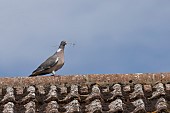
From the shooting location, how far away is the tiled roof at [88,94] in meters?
6.40

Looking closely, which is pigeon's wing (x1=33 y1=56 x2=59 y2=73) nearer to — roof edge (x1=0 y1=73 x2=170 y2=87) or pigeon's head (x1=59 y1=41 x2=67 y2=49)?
pigeon's head (x1=59 y1=41 x2=67 y2=49)

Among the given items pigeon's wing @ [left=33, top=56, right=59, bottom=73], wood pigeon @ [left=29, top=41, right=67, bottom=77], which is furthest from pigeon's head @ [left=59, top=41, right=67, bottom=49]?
pigeon's wing @ [left=33, top=56, right=59, bottom=73]

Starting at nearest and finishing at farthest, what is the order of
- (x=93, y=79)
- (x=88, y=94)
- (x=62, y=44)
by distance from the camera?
(x=88, y=94) < (x=93, y=79) < (x=62, y=44)

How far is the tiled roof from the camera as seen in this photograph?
6396mm

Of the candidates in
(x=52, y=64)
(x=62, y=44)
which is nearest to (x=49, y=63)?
(x=52, y=64)

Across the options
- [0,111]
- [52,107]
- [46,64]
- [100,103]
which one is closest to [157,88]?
[100,103]

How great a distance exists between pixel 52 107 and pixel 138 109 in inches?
37.1

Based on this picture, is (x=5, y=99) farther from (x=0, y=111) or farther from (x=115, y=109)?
(x=115, y=109)

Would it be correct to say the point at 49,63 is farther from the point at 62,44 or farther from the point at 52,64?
the point at 62,44

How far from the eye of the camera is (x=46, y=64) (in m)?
9.21

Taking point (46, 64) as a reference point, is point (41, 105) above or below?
below

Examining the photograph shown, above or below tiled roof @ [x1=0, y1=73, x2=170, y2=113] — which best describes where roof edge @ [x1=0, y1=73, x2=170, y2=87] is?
above

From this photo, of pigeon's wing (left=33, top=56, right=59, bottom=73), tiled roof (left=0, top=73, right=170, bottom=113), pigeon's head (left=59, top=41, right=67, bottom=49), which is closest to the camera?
tiled roof (left=0, top=73, right=170, bottom=113)

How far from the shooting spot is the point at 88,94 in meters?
6.99
